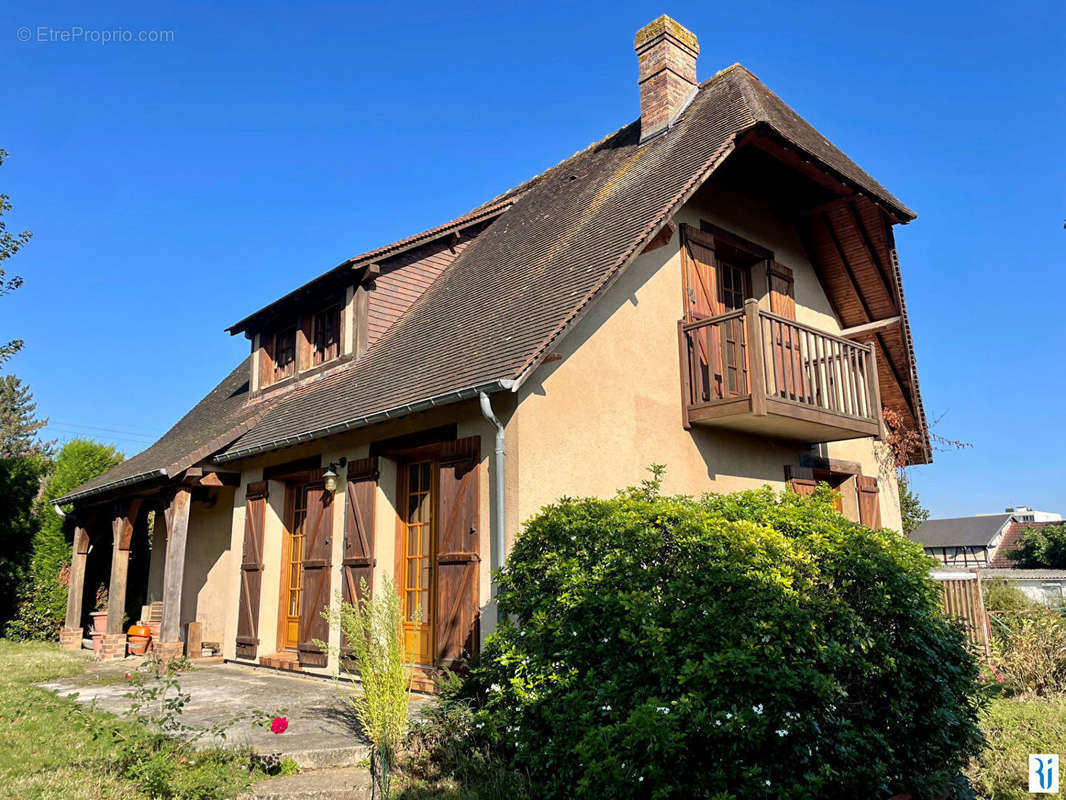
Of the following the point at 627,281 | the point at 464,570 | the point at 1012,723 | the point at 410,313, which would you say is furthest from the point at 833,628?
the point at 410,313

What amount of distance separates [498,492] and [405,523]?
223cm

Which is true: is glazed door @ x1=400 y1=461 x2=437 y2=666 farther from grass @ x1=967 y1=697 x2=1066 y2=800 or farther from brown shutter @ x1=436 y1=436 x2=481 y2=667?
grass @ x1=967 y1=697 x2=1066 y2=800

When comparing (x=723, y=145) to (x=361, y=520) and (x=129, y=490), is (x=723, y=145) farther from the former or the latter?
(x=129, y=490)

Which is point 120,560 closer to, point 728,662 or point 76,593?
point 76,593

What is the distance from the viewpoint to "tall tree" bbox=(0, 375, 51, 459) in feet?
175

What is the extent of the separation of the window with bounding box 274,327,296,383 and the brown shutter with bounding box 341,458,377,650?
12.3ft

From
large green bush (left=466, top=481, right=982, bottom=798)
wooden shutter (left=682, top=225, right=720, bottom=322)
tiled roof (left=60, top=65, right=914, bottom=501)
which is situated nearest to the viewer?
large green bush (left=466, top=481, right=982, bottom=798)

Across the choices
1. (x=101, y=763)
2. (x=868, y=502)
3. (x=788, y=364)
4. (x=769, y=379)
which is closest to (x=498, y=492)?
(x=769, y=379)

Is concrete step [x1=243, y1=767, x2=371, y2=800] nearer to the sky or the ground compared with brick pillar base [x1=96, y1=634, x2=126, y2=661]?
nearer to the ground

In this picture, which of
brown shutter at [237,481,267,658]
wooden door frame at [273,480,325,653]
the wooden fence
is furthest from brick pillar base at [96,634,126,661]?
the wooden fence

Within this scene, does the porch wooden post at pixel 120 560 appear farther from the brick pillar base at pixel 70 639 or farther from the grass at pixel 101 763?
the grass at pixel 101 763

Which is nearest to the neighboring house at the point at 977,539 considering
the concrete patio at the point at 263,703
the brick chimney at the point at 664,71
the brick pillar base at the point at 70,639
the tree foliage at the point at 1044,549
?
the tree foliage at the point at 1044,549

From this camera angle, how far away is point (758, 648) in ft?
14.9

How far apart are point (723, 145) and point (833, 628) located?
18.0 feet
